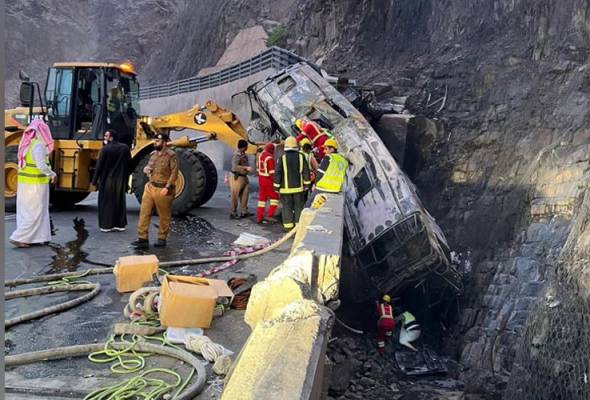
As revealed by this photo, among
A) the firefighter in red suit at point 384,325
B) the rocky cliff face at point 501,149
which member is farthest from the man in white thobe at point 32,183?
the rocky cliff face at point 501,149

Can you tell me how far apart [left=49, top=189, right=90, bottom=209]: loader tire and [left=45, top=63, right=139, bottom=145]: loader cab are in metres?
1.39

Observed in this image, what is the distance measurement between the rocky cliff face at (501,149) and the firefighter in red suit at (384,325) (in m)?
1.25

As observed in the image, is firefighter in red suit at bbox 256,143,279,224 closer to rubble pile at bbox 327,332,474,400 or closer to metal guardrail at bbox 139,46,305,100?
rubble pile at bbox 327,332,474,400

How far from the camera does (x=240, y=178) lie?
32.0 ft

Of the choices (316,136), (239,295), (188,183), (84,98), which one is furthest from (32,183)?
(316,136)

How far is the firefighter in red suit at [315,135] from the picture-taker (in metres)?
9.21

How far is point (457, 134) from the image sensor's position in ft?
46.6

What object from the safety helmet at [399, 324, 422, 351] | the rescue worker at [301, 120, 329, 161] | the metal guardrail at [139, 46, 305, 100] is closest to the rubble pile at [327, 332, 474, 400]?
the safety helmet at [399, 324, 422, 351]

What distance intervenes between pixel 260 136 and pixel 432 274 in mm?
5048

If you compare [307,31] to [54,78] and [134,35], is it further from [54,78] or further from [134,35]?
[134,35]

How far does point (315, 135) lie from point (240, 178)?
1.44m

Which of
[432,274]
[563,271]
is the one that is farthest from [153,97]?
[563,271]

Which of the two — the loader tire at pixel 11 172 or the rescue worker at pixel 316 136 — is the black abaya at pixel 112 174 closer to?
the loader tire at pixel 11 172

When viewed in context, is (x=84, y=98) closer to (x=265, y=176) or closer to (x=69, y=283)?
(x=265, y=176)
